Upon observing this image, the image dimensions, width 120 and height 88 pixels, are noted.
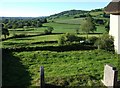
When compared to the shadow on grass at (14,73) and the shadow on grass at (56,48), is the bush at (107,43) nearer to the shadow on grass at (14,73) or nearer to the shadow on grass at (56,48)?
the shadow on grass at (56,48)

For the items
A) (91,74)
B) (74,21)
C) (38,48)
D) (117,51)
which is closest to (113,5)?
(117,51)

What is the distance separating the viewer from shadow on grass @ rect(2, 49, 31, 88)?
13.3 meters

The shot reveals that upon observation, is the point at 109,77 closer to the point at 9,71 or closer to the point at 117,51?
the point at 9,71

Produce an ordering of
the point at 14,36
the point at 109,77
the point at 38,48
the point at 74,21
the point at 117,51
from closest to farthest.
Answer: the point at 109,77, the point at 117,51, the point at 38,48, the point at 14,36, the point at 74,21

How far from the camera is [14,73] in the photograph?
50.8 feet

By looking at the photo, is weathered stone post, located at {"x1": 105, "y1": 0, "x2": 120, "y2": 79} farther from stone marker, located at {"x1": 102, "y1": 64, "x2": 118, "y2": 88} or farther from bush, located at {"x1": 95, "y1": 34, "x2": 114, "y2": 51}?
stone marker, located at {"x1": 102, "y1": 64, "x2": 118, "y2": 88}

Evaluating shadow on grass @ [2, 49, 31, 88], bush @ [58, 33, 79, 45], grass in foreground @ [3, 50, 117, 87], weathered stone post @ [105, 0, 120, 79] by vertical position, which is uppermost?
weathered stone post @ [105, 0, 120, 79]

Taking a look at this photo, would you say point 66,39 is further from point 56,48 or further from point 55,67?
point 55,67

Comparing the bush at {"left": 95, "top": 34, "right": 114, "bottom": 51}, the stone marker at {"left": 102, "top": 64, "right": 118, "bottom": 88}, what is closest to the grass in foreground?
the stone marker at {"left": 102, "top": 64, "right": 118, "bottom": 88}

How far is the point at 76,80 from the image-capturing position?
13.1 m

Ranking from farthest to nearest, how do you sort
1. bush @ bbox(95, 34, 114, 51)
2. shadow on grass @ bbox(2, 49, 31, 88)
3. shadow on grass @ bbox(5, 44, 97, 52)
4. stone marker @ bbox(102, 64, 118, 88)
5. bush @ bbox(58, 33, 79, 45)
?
bush @ bbox(58, 33, 79, 45)
shadow on grass @ bbox(5, 44, 97, 52)
bush @ bbox(95, 34, 114, 51)
shadow on grass @ bbox(2, 49, 31, 88)
stone marker @ bbox(102, 64, 118, 88)

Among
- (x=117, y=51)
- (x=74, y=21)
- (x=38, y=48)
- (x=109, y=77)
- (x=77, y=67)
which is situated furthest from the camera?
(x=74, y=21)

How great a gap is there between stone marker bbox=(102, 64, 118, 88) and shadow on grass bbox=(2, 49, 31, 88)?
3.83m

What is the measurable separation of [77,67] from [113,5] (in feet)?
26.3
